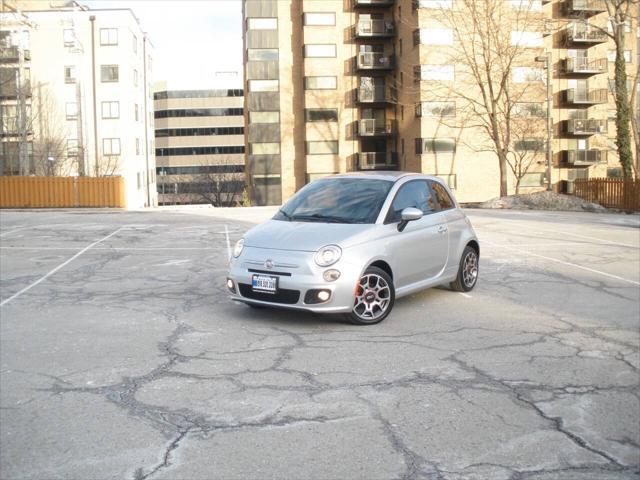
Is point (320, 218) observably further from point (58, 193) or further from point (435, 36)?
point (435, 36)

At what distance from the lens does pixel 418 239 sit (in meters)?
8.18

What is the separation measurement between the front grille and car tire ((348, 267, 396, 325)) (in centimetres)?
63

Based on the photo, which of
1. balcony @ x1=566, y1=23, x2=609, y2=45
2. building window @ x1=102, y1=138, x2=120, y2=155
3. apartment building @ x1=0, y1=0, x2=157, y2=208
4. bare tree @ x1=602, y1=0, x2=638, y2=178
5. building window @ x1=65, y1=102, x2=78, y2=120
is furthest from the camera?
building window @ x1=65, y1=102, x2=78, y2=120

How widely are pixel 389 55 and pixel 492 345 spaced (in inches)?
1918

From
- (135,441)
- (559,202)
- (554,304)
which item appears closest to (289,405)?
(135,441)

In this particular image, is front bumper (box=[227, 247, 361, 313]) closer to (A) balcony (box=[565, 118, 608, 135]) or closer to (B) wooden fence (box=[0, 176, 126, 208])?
(B) wooden fence (box=[0, 176, 126, 208])

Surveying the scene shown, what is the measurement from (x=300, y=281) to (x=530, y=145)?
45.6 m

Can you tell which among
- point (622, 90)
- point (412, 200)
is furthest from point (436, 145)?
point (412, 200)

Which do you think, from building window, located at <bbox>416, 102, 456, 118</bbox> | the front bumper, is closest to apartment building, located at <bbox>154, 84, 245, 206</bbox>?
building window, located at <bbox>416, 102, 456, 118</bbox>

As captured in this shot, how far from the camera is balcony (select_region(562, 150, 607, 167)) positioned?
5184cm

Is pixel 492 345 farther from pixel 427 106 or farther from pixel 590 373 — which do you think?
pixel 427 106

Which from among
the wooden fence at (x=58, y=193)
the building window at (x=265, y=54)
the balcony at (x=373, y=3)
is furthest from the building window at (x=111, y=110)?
the wooden fence at (x=58, y=193)

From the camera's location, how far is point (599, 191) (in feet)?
105

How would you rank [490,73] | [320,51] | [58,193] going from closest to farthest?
[58,193], [490,73], [320,51]
